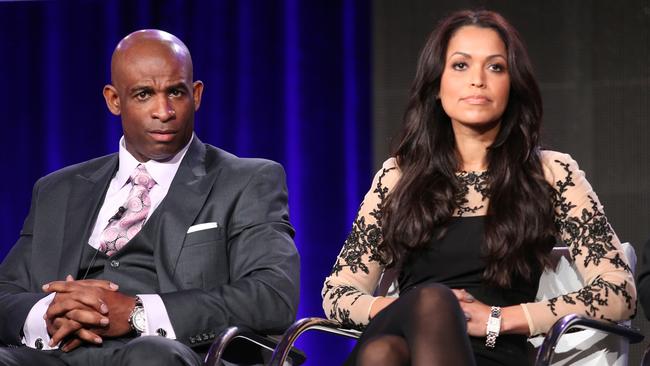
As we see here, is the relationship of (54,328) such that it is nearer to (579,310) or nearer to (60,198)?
(60,198)

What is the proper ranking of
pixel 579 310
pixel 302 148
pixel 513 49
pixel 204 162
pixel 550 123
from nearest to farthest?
pixel 579 310, pixel 513 49, pixel 204 162, pixel 550 123, pixel 302 148

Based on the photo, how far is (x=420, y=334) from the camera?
2.63m

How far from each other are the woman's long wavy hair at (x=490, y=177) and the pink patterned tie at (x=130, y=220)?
0.77 meters

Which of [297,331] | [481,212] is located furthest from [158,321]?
[481,212]

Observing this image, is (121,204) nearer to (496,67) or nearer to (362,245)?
(362,245)

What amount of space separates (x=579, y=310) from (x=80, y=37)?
347 centimetres

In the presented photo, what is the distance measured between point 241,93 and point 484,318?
2744 millimetres

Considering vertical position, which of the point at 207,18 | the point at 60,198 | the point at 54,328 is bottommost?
the point at 54,328

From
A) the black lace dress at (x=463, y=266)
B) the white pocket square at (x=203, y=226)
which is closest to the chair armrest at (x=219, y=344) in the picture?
the white pocket square at (x=203, y=226)

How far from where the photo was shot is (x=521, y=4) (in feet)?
16.7

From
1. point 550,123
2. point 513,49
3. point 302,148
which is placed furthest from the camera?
point 302,148

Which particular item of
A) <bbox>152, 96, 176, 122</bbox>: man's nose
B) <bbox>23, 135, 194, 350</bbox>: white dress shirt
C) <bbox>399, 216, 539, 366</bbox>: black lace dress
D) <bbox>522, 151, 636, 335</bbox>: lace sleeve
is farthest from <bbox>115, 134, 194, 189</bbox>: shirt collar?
<bbox>522, 151, 636, 335</bbox>: lace sleeve

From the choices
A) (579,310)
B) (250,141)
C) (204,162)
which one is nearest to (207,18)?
(250,141)

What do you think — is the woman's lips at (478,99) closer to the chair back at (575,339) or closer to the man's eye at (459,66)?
the man's eye at (459,66)
